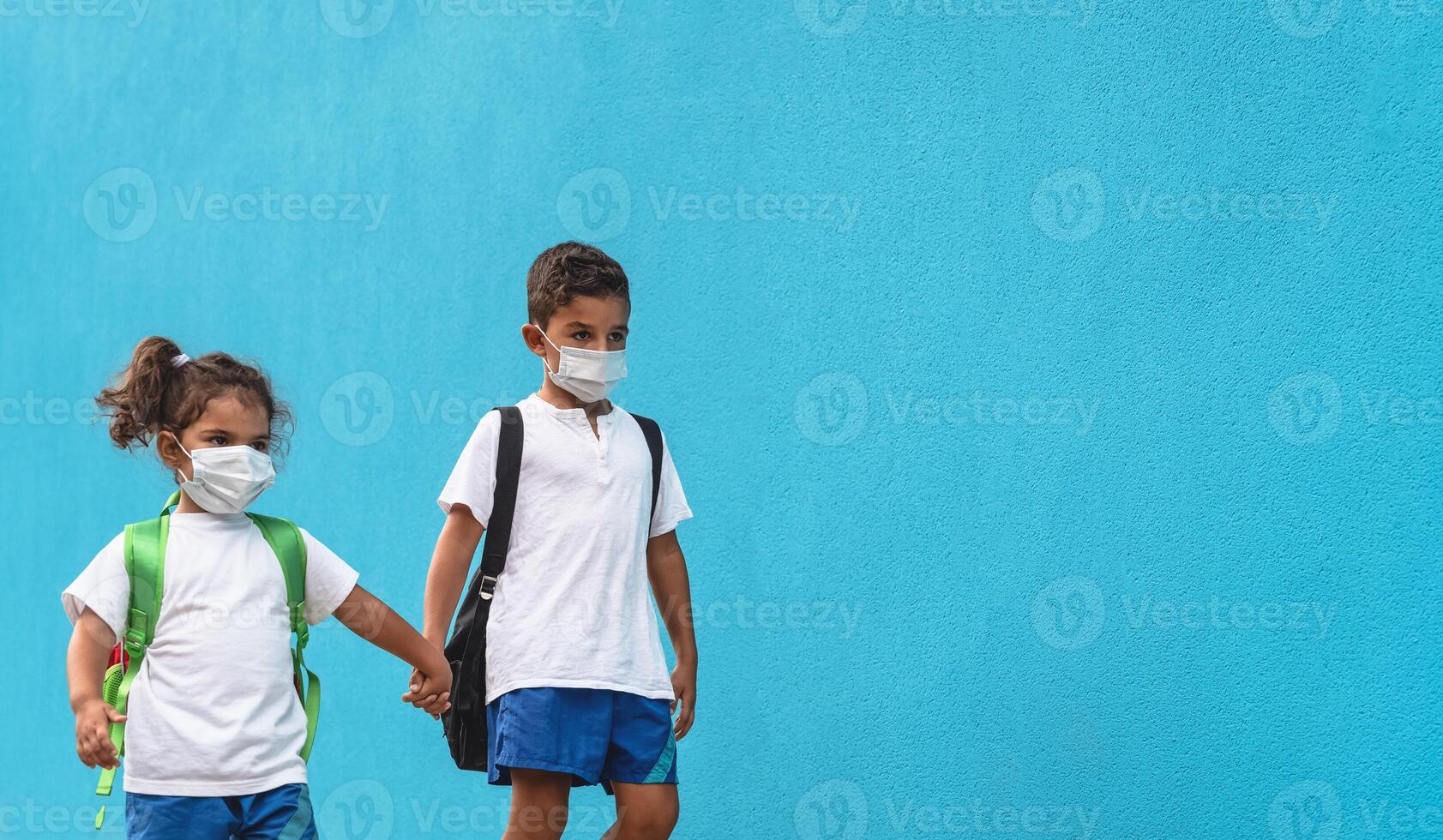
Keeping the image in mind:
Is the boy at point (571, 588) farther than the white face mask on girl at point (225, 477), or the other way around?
the boy at point (571, 588)

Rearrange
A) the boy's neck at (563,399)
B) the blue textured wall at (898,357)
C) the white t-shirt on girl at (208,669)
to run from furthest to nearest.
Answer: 1. the blue textured wall at (898,357)
2. the boy's neck at (563,399)
3. the white t-shirt on girl at (208,669)

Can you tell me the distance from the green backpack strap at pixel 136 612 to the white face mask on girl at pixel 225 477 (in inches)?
4.5

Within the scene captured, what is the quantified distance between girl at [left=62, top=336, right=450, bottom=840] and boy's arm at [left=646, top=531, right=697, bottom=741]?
2.25ft

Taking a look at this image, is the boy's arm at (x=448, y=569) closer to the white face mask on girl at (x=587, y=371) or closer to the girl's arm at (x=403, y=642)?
the girl's arm at (x=403, y=642)

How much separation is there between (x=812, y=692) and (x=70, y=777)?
232cm

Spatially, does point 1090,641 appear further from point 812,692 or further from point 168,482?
point 168,482

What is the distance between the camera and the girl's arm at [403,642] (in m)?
2.61

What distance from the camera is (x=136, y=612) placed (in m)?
2.39

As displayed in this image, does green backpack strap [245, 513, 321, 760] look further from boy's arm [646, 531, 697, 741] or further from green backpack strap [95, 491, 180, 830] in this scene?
boy's arm [646, 531, 697, 741]

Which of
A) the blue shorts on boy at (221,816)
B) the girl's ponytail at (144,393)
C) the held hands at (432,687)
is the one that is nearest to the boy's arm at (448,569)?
the held hands at (432,687)

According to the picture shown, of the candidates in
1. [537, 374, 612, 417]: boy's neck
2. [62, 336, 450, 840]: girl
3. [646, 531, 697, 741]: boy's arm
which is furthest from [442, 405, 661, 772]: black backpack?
[646, 531, 697, 741]: boy's arm

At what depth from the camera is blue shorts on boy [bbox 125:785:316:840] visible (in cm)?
233

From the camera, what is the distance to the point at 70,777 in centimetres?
428

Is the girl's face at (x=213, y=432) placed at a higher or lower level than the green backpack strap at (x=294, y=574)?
higher
